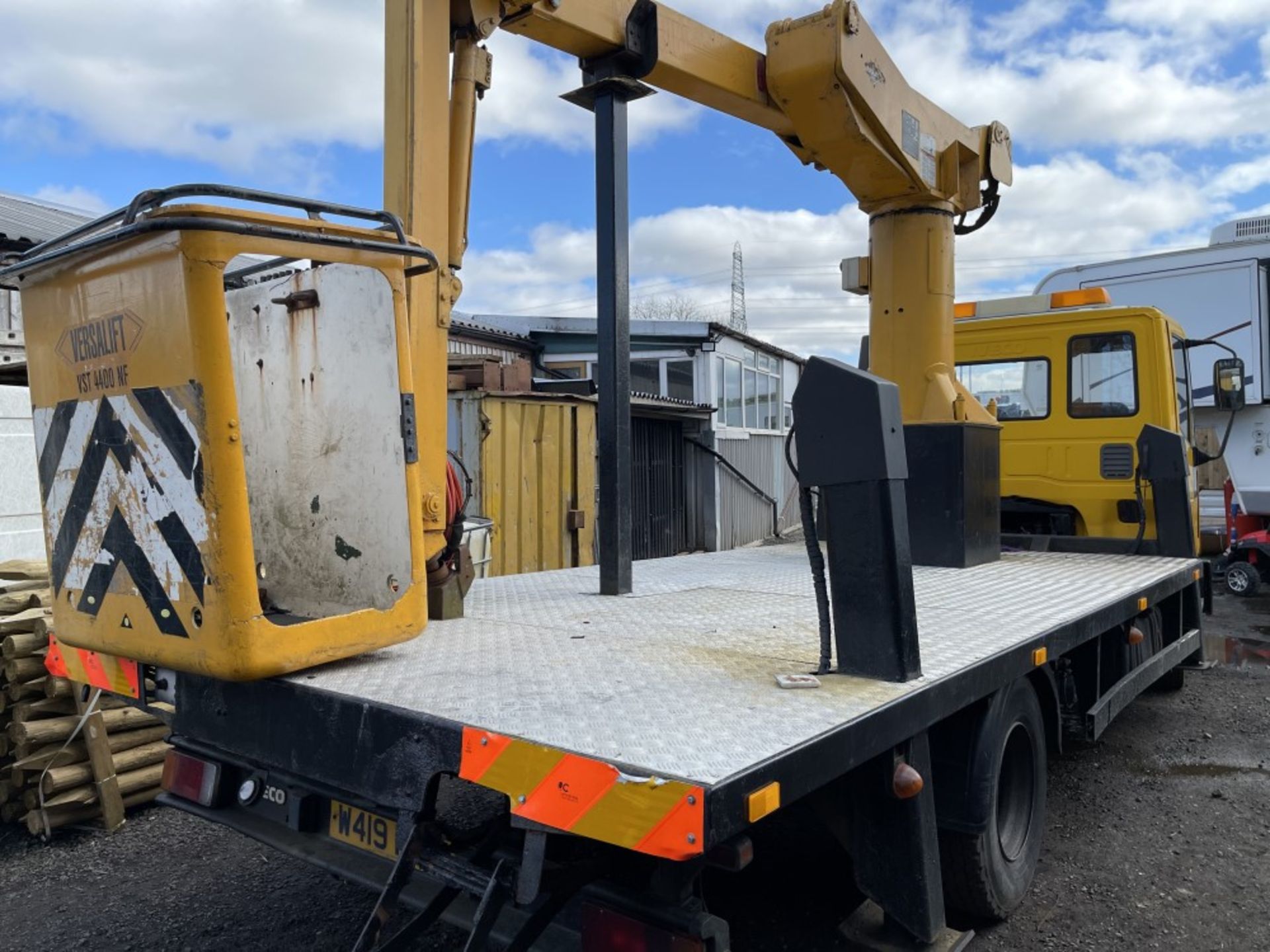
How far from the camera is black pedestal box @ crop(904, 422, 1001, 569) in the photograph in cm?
560

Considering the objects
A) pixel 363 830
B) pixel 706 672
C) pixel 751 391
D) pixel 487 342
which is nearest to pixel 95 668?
pixel 363 830

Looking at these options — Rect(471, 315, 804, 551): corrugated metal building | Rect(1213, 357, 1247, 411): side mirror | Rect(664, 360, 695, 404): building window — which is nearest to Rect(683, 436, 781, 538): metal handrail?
Rect(471, 315, 804, 551): corrugated metal building

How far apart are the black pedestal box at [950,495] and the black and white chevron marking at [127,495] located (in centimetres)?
409

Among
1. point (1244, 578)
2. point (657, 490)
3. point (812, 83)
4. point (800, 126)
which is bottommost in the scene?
point (1244, 578)

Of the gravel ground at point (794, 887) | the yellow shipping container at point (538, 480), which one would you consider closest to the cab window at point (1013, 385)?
the gravel ground at point (794, 887)

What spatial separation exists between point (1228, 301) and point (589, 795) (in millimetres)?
11558

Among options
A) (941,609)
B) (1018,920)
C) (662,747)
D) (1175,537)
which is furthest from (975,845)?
(1175,537)

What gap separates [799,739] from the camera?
2154 mm

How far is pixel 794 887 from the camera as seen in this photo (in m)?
3.81

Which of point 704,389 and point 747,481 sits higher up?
point 704,389

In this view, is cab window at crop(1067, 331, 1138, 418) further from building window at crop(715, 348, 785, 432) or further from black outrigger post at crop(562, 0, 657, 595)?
building window at crop(715, 348, 785, 432)

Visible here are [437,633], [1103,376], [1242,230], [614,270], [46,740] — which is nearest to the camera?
[437,633]

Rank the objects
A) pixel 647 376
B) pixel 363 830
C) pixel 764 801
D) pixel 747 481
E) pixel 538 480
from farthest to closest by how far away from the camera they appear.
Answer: pixel 747 481 → pixel 647 376 → pixel 538 480 → pixel 363 830 → pixel 764 801

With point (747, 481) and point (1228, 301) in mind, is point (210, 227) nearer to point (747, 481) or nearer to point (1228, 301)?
point (1228, 301)
